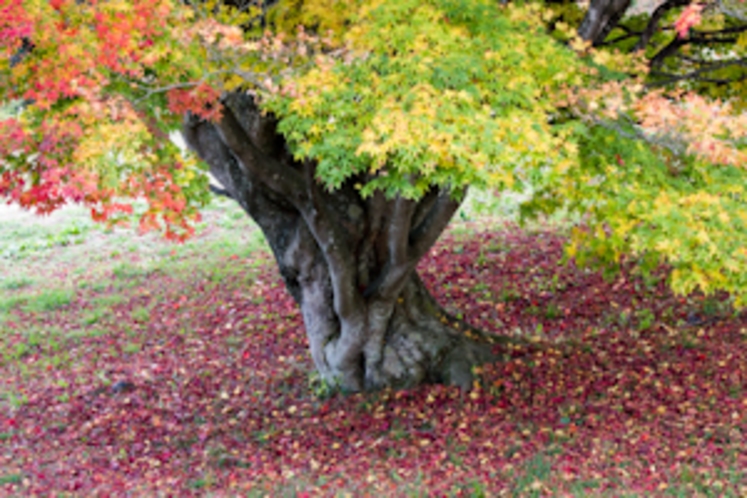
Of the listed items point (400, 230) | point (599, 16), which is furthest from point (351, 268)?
point (599, 16)

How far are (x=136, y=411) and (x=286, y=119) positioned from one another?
4856mm

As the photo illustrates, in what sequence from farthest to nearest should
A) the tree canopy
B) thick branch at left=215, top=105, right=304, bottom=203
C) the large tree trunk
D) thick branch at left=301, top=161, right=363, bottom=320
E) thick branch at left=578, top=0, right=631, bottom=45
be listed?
the large tree trunk → thick branch at left=301, top=161, right=363, bottom=320 → thick branch at left=578, top=0, right=631, bottom=45 → thick branch at left=215, top=105, right=304, bottom=203 → the tree canopy

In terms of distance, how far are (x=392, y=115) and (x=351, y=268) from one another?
2969mm

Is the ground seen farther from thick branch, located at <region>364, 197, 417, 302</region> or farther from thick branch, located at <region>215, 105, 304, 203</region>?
thick branch, located at <region>215, 105, 304, 203</region>

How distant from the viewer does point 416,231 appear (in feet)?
24.1

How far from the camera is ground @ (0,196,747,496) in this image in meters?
6.30

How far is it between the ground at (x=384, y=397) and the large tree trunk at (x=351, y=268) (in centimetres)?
39

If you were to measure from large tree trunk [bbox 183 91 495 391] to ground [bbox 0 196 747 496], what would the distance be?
385 mm

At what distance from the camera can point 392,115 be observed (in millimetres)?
4797

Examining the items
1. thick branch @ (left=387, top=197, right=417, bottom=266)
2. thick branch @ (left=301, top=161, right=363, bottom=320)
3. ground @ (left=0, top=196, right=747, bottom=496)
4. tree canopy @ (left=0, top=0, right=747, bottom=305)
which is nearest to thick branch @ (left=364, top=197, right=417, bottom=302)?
thick branch @ (left=387, top=197, right=417, bottom=266)

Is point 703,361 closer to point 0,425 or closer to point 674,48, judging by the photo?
point 674,48

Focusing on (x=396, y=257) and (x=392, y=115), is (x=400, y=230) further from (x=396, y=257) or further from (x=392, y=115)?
(x=392, y=115)

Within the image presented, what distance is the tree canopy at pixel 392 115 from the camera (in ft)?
15.6

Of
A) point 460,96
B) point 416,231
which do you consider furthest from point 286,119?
point 416,231
